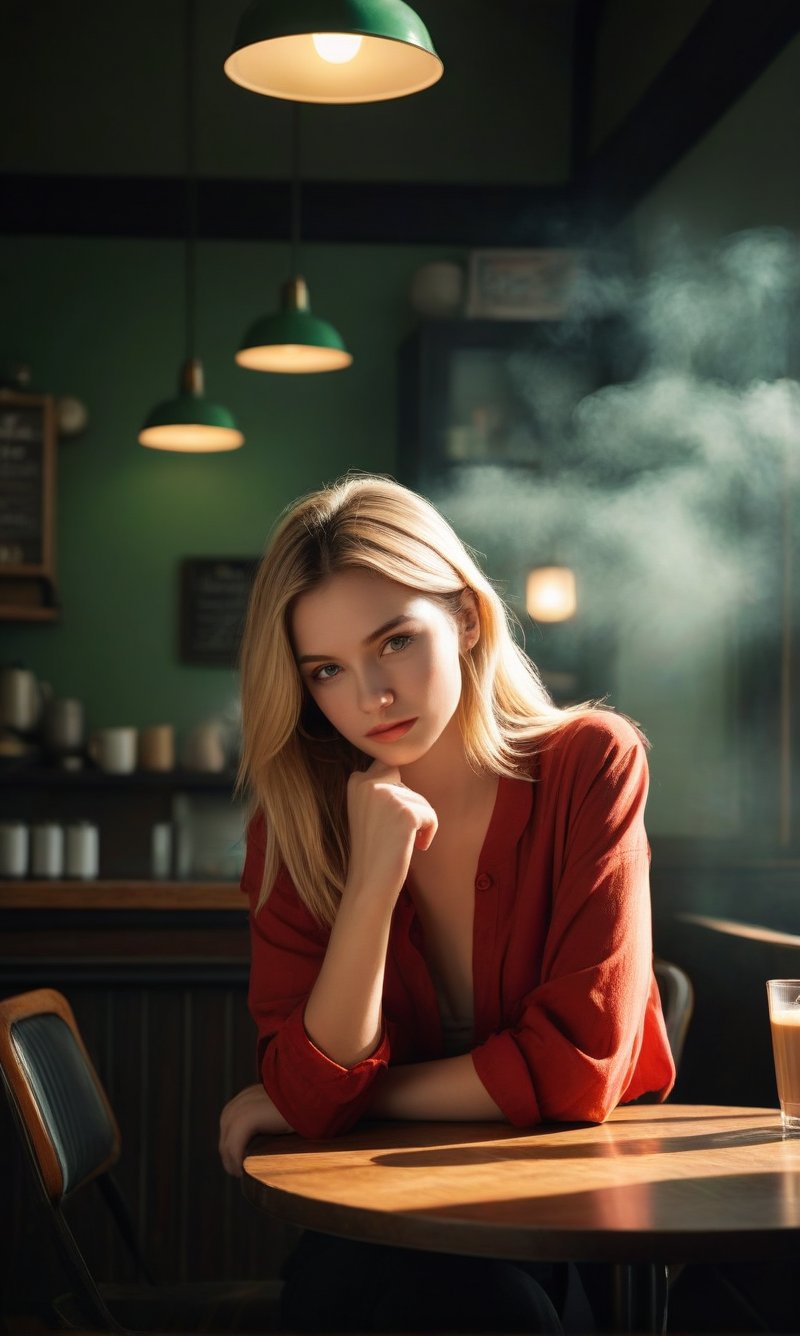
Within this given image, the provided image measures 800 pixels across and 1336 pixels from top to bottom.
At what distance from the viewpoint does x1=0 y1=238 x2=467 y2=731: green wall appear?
5.57 meters

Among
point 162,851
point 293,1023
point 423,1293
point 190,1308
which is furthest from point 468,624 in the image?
point 162,851

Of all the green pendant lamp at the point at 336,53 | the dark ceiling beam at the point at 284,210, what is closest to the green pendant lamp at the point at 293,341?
the dark ceiling beam at the point at 284,210

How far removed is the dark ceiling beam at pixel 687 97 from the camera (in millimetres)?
3840


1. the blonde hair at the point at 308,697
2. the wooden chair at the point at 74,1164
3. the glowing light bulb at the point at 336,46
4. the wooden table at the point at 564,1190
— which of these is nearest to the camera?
the wooden table at the point at 564,1190

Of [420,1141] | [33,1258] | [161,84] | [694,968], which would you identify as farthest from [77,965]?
[161,84]

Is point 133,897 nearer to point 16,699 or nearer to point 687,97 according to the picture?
point 16,699

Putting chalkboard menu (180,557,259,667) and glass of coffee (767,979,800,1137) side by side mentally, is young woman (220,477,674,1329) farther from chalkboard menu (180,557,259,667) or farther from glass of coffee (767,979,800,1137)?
chalkboard menu (180,557,259,667)

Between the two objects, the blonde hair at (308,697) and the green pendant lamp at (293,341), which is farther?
the green pendant lamp at (293,341)

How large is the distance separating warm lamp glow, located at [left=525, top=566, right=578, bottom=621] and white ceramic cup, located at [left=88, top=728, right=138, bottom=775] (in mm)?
1510

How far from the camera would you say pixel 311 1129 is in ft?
4.99

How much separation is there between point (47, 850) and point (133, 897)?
1.00m

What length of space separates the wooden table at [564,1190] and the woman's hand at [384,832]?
0.26m

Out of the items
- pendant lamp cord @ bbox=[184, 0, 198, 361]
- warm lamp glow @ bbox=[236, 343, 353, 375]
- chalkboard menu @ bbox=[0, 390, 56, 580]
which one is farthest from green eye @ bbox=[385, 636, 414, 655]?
pendant lamp cord @ bbox=[184, 0, 198, 361]

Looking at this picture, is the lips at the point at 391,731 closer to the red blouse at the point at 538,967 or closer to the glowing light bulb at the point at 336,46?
the red blouse at the point at 538,967
